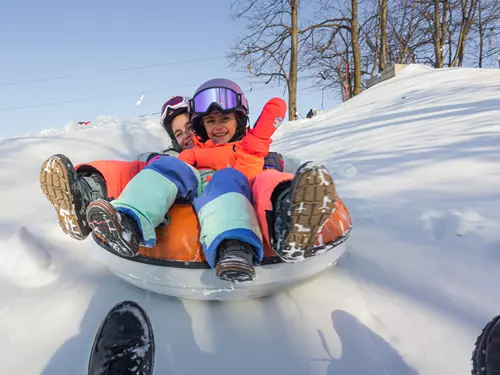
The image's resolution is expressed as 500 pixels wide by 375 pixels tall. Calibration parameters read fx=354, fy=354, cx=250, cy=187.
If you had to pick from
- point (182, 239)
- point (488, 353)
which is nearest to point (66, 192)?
point (182, 239)

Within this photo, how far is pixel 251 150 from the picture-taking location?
1.74m

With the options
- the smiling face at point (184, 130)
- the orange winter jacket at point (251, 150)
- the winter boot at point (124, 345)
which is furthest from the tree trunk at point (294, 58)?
the winter boot at point (124, 345)

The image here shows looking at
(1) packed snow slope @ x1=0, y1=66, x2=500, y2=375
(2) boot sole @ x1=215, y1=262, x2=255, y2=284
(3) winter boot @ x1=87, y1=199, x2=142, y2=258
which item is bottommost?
(1) packed snow slope @ x1=0, y1=66, x2=500, y2=375

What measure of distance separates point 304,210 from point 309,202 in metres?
0.03

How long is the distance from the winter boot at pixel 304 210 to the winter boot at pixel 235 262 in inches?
4.9

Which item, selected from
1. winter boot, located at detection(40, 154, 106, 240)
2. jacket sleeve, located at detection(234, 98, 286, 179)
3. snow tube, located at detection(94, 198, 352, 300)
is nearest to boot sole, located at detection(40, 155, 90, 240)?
winter boot, located at detection(40, 154, 106, 240)

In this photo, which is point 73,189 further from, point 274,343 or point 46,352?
point 274,343

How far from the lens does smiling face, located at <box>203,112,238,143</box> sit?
203 cm

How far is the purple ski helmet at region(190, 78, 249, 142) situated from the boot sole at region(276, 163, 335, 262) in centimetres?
103

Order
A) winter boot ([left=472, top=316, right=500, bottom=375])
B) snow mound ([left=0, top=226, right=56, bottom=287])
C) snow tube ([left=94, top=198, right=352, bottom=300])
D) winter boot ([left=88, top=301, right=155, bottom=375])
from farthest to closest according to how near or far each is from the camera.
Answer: snow mound ([left=0, top=226, right=56, bottom=287]), snow tube ([left=94, top=198, right=352, bottom=300]), winter boot ([left=88, top=301, right=155, bottom=375]), winter boot ([left=472, top=316, right=500, bottom=375])

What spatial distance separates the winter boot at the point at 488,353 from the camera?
70 cm

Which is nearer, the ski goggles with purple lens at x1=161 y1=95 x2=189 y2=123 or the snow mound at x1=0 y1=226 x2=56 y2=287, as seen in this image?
the snow mound at x1=0 y1=226 x2=56 y2=287

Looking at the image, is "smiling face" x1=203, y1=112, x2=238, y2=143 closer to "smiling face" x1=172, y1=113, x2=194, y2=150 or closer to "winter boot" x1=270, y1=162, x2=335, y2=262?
"smiling face" x1=172, y1=113, x2=194, y2=150

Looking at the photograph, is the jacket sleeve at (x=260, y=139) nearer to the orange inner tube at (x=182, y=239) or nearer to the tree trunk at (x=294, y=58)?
the orange inner tube at (x=182, y=239)
